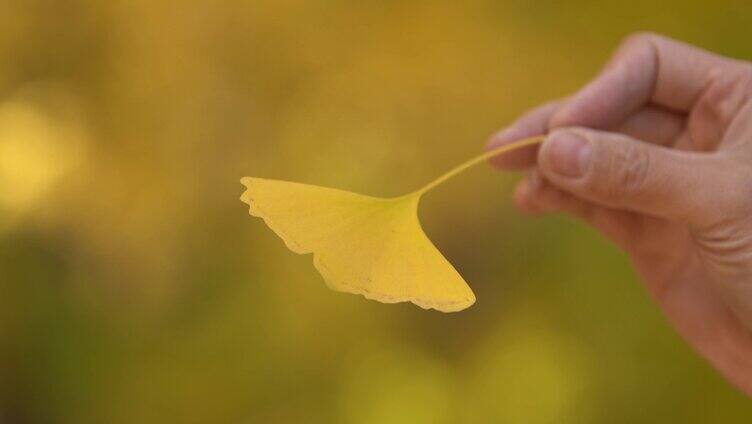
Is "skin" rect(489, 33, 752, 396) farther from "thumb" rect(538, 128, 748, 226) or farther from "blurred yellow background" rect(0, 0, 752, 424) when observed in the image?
"blurred yellow background" rect(0, 0, 752, 424)

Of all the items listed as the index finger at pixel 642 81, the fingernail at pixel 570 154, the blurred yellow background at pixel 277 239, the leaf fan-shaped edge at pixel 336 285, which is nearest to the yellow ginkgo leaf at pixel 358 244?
the leaf fan-shaped edge at pixel 336 285

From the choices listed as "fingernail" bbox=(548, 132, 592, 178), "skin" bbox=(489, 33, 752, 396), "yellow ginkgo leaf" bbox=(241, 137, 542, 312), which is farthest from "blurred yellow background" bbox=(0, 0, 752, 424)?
"yellow ginkgo leaf" bbox=(241, 137, 542, 312)

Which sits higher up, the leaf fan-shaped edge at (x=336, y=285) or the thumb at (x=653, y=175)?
the leaf fan-shaped edge at (x=336, y=285)

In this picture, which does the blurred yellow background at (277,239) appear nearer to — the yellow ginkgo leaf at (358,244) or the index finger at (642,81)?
the index finger at (642,81)

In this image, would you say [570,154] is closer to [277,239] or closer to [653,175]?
[653,175]

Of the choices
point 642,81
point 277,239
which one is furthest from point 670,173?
point 277,239

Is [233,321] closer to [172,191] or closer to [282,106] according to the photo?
[172,191]
